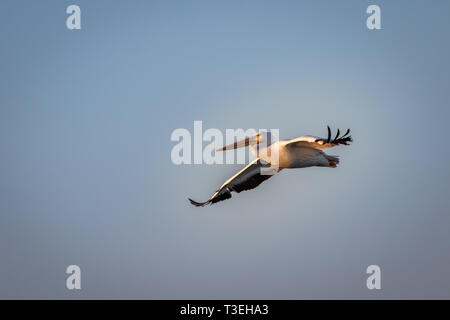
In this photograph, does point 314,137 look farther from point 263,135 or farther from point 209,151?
point 209,151

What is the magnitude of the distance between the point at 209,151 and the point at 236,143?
749 mm

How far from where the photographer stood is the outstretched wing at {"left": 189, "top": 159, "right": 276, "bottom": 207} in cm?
1603

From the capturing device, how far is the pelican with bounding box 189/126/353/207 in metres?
14.0

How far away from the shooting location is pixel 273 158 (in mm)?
15172

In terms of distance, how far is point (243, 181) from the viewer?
1630cm

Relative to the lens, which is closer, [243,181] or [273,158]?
[273,158]

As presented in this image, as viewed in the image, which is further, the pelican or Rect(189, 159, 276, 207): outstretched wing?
Rect(189, 159, 276, 207): outstretched wing

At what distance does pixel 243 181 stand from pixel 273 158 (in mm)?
1326

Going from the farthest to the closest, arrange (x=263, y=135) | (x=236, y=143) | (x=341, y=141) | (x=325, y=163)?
(x=236, y=143) < (x=263, y=135) < (x=325, y=163) < (x=341, y=141)

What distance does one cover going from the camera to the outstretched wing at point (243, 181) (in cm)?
1603
